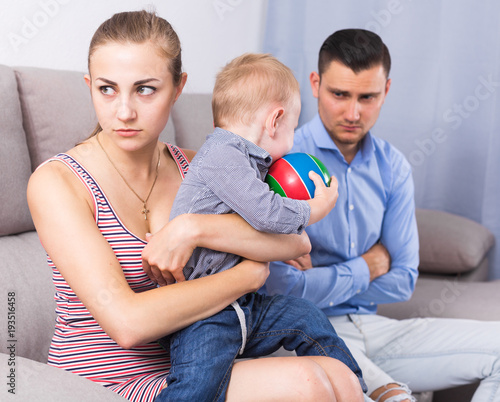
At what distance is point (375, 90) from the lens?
1.83 metres

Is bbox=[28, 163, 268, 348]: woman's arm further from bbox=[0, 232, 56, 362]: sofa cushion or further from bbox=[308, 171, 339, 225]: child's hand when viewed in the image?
bbox=[0, 232, 56, 362]: sofa cushion

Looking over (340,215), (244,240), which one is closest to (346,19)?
(340,215)

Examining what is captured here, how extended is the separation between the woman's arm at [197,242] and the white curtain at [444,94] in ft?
5.58

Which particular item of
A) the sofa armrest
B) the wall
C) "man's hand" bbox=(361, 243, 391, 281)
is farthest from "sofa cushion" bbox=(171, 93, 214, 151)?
the sofa armrest

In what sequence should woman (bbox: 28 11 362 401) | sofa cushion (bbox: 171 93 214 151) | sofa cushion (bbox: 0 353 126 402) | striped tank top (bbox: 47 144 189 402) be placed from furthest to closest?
1. sofa cushion (bbox: 171 93 214 151)
2. striped tank top (bbox: 47 144 189 402)
3. woman (bbox: 28 11 362 401)
4. sofa cushion (bbox: 0 353 126 402)

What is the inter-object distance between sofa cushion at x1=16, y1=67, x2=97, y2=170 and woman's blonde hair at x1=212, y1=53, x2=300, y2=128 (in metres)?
0.51

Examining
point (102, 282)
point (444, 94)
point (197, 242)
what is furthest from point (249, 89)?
point (444, 94)

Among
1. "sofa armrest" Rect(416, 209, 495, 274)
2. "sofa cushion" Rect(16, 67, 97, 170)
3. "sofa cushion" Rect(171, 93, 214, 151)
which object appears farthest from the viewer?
"sofa armrest" Rect(416, 209, 495, 274)

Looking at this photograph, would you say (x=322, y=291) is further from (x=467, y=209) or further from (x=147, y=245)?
(x=467, y=209)

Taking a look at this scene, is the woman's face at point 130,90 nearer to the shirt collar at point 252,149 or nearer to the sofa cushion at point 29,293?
the shirt collar at point 252,149

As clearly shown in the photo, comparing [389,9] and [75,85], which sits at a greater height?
[389,9]

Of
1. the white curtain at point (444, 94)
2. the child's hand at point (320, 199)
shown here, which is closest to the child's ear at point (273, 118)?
the child's hand at point (320, 199)

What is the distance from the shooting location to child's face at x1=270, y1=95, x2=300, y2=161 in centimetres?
123

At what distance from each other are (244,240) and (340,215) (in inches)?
28.0
